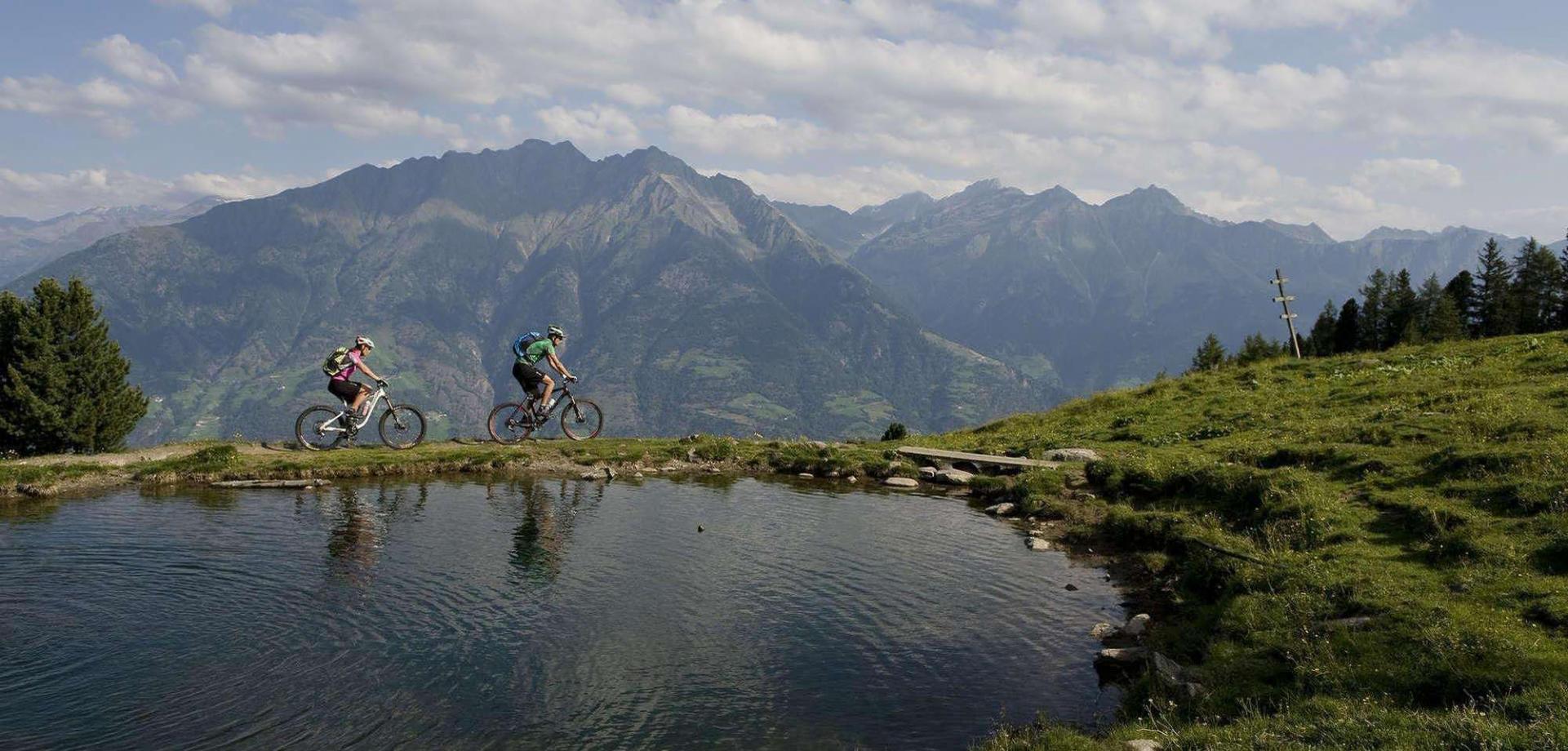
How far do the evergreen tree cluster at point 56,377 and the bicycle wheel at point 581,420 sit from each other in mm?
16521

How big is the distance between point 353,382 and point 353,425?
182 cm

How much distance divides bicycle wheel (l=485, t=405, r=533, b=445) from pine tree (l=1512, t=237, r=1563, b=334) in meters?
129

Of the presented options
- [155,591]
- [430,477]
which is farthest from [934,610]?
[430,477]

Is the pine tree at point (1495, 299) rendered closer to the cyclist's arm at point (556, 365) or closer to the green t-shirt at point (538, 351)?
the cyclist's arm at point (556, 365)

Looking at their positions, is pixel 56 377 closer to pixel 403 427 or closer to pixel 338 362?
pixel 338 362

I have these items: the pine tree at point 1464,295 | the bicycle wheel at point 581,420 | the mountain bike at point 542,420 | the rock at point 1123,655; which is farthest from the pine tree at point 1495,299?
the rock at point 1123,655

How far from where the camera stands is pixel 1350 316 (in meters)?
130

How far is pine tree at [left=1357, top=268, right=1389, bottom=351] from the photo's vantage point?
447 feet

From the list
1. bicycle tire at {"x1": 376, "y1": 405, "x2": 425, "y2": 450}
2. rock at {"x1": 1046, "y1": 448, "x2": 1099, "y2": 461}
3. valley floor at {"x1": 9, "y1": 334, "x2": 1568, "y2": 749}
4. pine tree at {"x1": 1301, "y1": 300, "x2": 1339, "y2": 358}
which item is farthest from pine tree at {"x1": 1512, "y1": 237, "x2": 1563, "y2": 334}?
bicycle tire at {"x1": 376, "y1": 405, "x2": 425, "y2": 450}

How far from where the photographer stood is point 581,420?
40062 millimetres

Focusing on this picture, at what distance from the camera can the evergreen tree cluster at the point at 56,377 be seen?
103 ft

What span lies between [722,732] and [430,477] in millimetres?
24216

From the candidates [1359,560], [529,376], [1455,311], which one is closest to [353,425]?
[529,376]

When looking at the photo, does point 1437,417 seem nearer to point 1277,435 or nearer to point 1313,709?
point 1277,435
